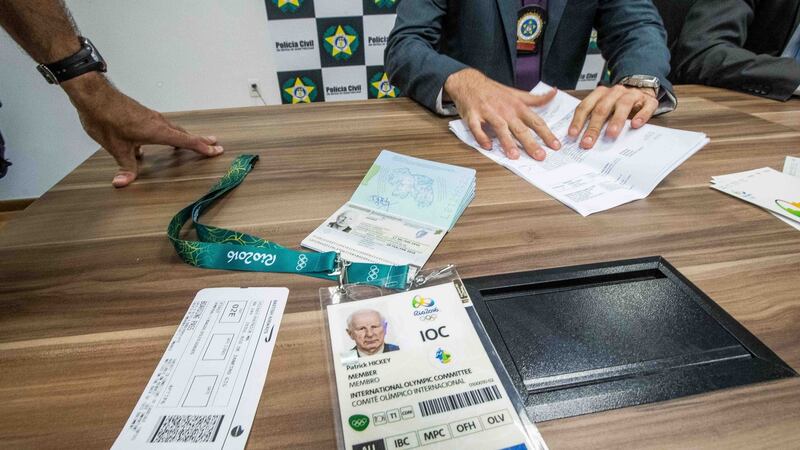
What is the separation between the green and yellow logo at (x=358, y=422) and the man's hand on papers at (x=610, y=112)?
60 centimetres

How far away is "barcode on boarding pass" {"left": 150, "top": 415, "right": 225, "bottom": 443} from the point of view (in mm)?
292

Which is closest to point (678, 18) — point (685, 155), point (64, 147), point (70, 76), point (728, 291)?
point (685, 155)

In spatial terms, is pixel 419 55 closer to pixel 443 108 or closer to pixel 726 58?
pixel 443 108

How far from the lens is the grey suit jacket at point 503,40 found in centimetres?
93

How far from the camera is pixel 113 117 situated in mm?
649

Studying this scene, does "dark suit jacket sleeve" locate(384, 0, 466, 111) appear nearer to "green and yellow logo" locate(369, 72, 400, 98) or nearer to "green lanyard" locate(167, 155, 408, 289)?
"green lanyard" locate(167, 155, 408, 289)

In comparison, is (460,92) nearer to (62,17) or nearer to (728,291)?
(728,291)

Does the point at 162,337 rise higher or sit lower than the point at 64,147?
higher

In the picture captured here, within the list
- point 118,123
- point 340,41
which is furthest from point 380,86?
point 118,123

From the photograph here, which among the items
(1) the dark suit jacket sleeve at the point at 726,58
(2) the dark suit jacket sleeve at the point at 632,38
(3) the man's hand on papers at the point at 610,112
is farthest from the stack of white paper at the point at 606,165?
(1) the dark suit jacket sleeve at the point at 726,58

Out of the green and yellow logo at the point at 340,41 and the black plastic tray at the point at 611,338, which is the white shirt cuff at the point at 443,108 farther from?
the green and yellow logo at the point at 340,41

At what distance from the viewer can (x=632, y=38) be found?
Answer: 41.0 inches

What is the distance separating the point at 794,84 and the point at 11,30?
1576mm

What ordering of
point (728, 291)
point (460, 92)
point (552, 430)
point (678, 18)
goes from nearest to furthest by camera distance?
point (552, 430)
point (728, 291)
point (460, 92)
point (678, 18)
